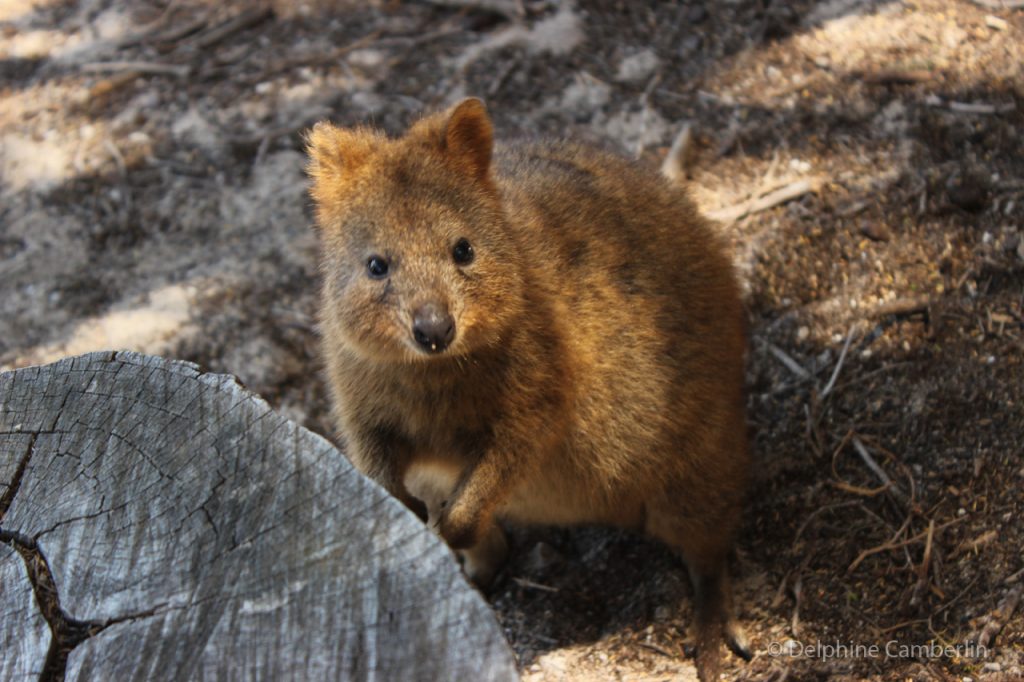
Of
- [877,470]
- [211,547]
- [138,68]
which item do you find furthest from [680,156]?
[211,547]

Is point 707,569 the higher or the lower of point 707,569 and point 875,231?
the lower

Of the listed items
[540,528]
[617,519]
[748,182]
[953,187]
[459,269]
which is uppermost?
[459,269]

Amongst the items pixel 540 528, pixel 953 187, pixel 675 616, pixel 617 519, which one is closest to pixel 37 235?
pixel 540 528

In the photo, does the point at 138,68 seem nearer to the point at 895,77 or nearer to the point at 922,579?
the point at 895,77

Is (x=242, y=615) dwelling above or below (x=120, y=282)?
above

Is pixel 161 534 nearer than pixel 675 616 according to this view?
Yes

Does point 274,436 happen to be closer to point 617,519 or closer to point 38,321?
point 617,519

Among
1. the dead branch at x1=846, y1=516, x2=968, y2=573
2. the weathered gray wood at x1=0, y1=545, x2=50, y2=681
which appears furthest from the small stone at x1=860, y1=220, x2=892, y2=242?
the weathered gray wood at x1=0, y1=545, x2=50, y2=681

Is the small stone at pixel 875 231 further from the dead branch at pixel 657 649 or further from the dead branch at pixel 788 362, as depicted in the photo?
the dead branch at pixel 657 649
